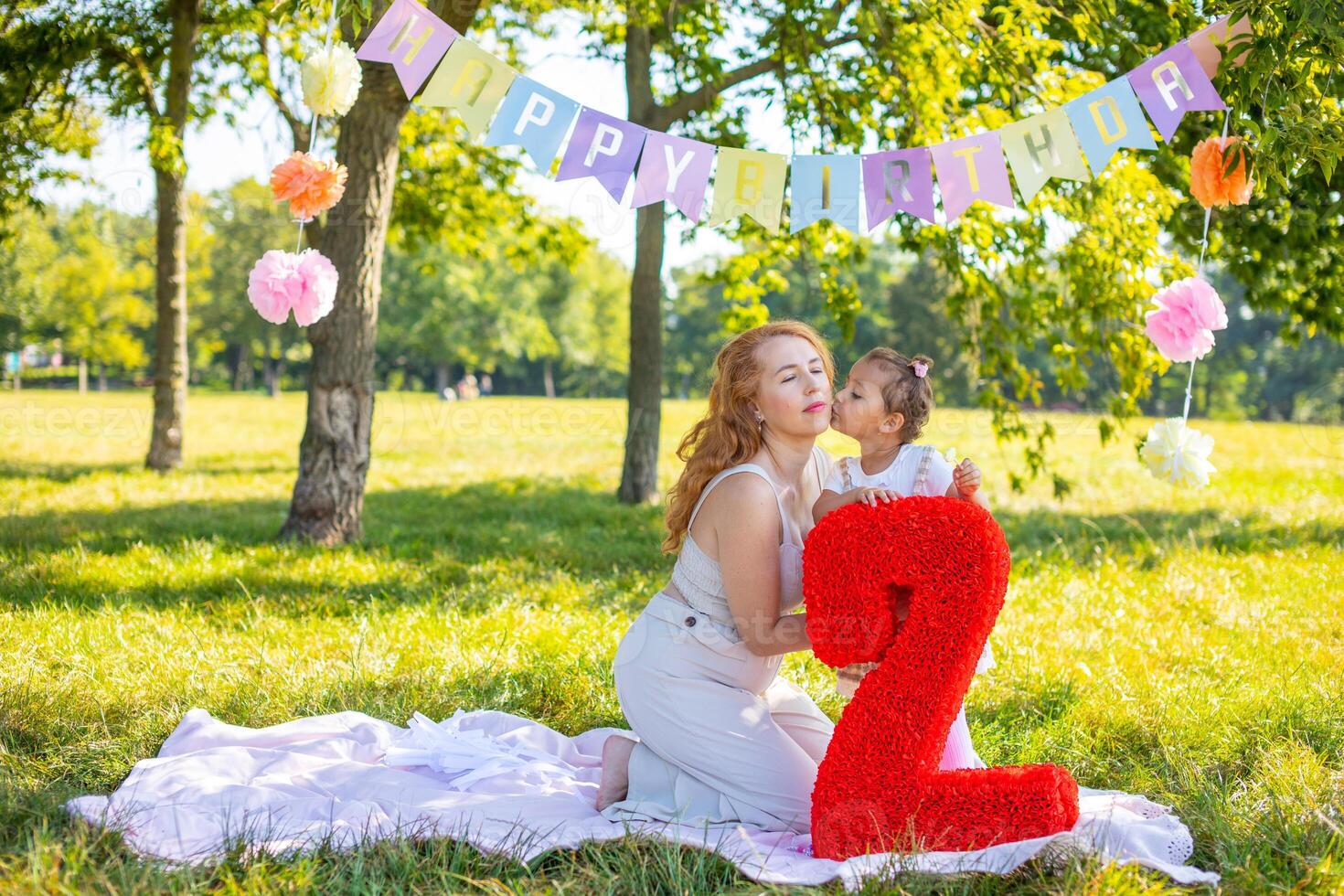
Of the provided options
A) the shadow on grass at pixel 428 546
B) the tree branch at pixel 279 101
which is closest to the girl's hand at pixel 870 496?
the shadow on grass at pixel 428 546

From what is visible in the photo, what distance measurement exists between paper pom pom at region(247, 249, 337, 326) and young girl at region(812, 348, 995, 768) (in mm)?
1635

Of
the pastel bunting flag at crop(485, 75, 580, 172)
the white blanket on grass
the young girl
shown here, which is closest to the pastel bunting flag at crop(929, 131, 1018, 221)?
the young girl

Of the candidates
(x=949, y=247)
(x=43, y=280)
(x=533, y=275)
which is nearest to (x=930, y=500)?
(x=949, y=247)

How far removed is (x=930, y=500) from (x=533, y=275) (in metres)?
43.4

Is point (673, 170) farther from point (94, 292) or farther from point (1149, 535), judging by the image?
point (94, 292)

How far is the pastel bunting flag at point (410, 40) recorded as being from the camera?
332 cm

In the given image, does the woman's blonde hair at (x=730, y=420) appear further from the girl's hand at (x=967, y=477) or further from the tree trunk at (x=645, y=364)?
the tree trunk at (x=645, y=364)

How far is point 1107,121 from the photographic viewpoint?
3475mm

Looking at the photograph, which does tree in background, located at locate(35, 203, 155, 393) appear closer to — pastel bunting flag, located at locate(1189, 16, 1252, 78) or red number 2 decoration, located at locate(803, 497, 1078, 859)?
pastel bunting flag, located at locate(1189, 16, 1252, 78)

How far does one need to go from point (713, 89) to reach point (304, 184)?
5.04m

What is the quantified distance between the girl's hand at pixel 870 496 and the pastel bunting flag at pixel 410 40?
196cm

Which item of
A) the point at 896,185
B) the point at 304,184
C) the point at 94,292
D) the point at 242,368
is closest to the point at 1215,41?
the point at 896,185

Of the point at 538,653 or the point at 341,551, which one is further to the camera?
the point at 341,551

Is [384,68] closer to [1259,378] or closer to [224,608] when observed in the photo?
[224,608]
